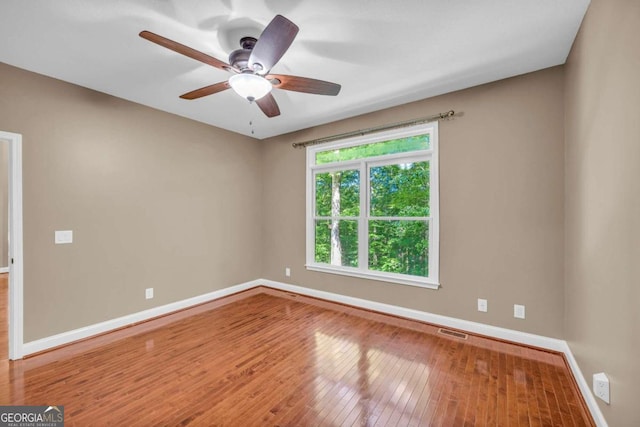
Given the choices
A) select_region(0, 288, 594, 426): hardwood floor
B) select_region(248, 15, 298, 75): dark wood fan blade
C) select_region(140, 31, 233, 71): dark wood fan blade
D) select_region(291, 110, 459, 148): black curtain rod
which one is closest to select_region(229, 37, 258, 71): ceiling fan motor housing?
select_region(140, 31, 233, 71): dark wood fan blade

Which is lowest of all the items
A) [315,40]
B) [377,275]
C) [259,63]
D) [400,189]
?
[377,275]

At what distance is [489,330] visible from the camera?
2.88 m

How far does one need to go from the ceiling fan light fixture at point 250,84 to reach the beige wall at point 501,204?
2.07m

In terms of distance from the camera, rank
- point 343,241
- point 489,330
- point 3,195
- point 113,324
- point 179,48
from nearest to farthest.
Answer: point 179,48, point 489,330, point 113,324, point 343,241, point 3,195

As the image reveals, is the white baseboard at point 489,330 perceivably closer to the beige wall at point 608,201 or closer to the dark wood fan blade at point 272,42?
the beige wall at point 608,201

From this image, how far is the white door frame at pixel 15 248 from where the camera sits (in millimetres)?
2492

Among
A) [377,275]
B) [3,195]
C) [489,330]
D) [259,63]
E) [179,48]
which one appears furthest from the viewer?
[3,195]

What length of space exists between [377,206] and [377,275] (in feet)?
3.06

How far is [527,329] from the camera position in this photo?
2699 mm

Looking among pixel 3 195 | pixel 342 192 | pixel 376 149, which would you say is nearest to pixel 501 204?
pixel 376 149

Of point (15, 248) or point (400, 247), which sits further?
point (400, 247)

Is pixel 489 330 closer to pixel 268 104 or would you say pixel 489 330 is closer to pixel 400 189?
pixel 400 189

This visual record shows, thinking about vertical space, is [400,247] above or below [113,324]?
above

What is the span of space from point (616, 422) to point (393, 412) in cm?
116
